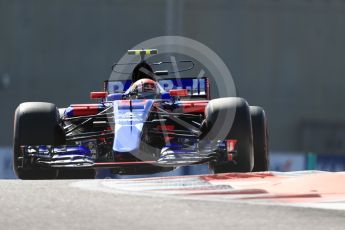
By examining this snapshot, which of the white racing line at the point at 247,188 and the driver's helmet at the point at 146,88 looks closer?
the white racing line at the point at 247,188

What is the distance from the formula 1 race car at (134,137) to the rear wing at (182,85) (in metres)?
1.53

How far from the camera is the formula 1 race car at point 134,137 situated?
33.5ft

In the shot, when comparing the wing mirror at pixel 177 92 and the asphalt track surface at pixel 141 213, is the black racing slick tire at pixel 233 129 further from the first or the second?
the asphalt track surface at pixel 141 213

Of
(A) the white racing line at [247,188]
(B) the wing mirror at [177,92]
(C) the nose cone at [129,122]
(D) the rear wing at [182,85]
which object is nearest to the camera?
(A) the white racing line at [247,188]

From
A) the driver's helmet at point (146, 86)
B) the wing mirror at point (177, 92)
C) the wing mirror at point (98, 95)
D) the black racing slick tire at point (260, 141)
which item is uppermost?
the driver's helmet at point (146, 86)

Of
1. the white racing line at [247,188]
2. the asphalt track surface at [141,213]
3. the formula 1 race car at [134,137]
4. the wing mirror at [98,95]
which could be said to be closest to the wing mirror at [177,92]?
the formula 1 race car at [134,137]

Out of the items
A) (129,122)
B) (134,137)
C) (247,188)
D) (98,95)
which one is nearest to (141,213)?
(247,188)

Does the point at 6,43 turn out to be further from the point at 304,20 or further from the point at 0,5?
the point at 304,20

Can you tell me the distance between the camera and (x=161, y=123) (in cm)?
1086

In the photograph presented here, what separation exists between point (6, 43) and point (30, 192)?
29.6 meters

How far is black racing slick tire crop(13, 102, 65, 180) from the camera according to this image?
10.4 metres

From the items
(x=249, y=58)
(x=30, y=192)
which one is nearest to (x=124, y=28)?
(x=249, y=58)

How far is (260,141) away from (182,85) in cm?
189

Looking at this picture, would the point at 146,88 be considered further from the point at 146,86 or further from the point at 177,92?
the point at 177,92
